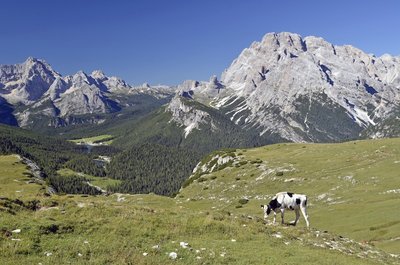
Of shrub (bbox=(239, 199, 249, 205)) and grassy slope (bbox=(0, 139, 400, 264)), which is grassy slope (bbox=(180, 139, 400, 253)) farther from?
shrub (bbox=(239, 199, 249, 205))

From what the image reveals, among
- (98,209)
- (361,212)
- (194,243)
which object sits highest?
(98,209)

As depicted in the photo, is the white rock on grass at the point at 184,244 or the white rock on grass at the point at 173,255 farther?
the white rock on grass at the point at 184,244

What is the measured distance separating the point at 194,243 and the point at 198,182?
4525 inches

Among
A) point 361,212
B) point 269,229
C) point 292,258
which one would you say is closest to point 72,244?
point 292,258

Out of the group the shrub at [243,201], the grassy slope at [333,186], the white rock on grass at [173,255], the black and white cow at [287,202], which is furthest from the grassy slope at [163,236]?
the shrub at [243,201]

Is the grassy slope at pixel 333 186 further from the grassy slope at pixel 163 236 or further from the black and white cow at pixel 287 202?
the black and white cow at pixel 287 202

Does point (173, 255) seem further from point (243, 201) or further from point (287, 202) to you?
point (243, 201)

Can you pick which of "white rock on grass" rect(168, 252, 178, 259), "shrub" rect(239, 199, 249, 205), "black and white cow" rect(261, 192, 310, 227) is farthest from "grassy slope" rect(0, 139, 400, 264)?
"shrub" rect(239, 199, 249, 205)

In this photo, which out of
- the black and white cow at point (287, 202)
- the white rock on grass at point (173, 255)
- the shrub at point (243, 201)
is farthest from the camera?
the shrub at point (243, 201)

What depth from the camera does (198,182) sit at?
14112 centimetres

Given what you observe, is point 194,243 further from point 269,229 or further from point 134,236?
point 269,229

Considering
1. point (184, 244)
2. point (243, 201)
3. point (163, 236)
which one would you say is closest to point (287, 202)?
point (163, 236)

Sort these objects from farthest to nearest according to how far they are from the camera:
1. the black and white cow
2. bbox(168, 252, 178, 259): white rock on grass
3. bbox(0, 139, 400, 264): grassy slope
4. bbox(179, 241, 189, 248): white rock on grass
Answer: the black and white cow, bbox(179, 241, 189, 248): white rock on grass, bbox(168, 252, 178, 259): white rock on grass, bbox(0, 139, 400, 264): grassy slope

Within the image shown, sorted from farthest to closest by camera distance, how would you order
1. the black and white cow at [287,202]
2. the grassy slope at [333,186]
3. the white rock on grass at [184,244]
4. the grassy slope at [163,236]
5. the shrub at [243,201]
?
the shrub at [243,201]
the grassy slope at [333,186]
the black and white cow at [287,202]
the white rock on grass at [184,244]
the grassy slope at [163,236]
